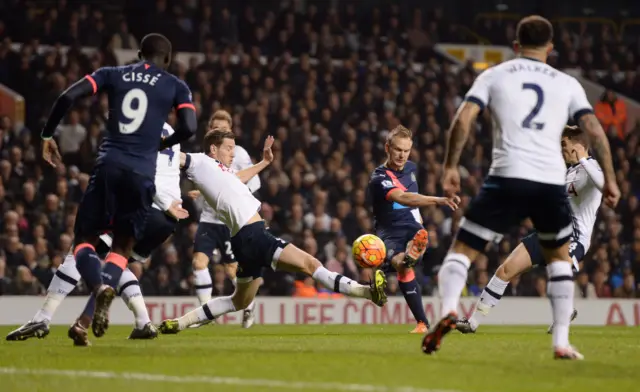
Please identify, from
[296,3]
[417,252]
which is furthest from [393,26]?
[417,252]

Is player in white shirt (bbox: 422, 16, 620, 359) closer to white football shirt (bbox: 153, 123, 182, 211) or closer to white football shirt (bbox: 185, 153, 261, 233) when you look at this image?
white football shirt (bbox: 185, 153, 261, 233)

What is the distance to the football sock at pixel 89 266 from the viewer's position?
867 centimetres

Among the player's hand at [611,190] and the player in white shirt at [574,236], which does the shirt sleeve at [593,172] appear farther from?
the player's hand at [611,190]

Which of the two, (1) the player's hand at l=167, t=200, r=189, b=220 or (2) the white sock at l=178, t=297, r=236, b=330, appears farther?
(2) the white sock at l=178, t=297, r=236, b=330

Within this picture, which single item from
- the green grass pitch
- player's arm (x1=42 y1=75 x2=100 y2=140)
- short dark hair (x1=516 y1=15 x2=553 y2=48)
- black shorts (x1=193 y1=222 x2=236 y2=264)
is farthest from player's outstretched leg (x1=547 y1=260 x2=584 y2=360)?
black shorts (x1=193 y1=222 x2=236 y2=264)

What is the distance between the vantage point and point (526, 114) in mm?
7594

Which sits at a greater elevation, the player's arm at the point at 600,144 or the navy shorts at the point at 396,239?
the player's arm at the point at 600,144

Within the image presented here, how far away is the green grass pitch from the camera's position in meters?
→ 6.02

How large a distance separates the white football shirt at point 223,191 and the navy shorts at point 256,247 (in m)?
0.09

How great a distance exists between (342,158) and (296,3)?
269 inches

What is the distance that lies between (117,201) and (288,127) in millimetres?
13050

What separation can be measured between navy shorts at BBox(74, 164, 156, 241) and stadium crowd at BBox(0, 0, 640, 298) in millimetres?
8534

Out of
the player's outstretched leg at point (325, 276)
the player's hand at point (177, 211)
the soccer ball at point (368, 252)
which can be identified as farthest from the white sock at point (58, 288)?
Result: the soccer ball at point (368, 252)

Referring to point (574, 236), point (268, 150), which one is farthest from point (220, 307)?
point (574, 236)
